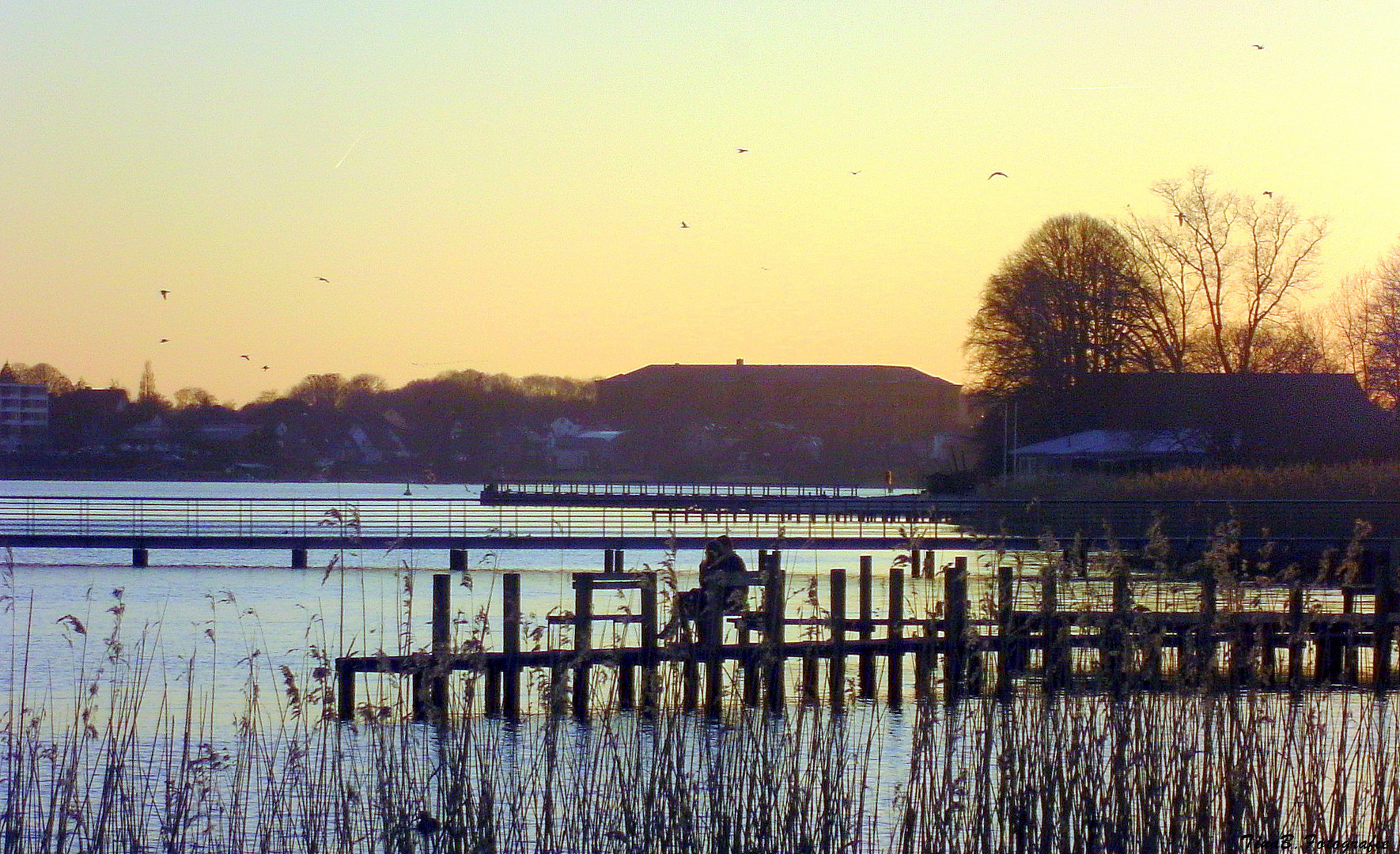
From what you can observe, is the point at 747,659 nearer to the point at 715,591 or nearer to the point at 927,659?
the point at 715,591

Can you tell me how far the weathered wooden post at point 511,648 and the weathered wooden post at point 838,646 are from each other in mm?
2905

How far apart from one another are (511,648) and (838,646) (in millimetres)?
5367

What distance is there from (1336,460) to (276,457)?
71.8 meters

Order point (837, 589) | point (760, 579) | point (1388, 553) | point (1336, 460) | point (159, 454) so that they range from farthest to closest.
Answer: point (159, 454) < point (1336, 460) < point (1388, 553) < point (837, 589) < point (760, 579)

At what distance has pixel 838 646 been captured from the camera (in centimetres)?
1134

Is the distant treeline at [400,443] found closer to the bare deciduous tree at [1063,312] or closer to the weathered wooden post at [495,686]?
the bare deciduous tree at [1063,312]

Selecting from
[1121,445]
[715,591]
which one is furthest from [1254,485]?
[715,591]

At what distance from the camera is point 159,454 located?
342 feet

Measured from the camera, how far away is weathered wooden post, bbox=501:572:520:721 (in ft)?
50.7

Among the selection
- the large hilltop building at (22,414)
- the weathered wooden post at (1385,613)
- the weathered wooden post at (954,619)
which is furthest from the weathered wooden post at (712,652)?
the large hilltop building at (22,414)

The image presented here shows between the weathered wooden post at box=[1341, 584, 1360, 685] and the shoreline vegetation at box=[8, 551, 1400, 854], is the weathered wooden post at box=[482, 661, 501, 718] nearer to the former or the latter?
the shoreline vegetation at box=[8, 551, 1400, 854]

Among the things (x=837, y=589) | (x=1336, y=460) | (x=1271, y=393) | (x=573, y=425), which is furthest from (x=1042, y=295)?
(x=573, y=425)

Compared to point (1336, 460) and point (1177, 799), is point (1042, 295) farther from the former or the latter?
point (1177, 799)

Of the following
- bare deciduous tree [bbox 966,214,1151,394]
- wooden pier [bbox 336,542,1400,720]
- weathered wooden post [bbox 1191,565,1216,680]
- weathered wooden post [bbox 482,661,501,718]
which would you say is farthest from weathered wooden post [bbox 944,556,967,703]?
bare deciduous tree [bbox 966,214,1151,394]
